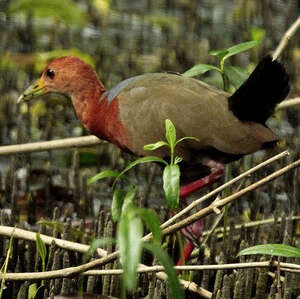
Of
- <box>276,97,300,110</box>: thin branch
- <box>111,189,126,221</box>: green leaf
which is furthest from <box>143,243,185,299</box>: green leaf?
<box>276,97,300,110</box>: thin branch

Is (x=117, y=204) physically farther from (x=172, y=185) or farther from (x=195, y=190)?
(x=195, y=190)

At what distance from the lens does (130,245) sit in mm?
2295

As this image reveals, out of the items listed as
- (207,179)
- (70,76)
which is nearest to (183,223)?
(207,179)

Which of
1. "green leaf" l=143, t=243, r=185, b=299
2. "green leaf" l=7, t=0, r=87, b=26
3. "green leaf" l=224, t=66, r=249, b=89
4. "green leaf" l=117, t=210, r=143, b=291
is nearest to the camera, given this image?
"green leaf" l=117, t=210, r=143, b=291

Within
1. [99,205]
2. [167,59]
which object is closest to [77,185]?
[99,205]

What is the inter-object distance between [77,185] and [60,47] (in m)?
2.56

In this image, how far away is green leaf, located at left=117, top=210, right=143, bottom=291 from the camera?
2248 millimetres

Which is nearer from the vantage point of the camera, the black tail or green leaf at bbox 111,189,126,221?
green leaf at bbox 111,189,126,221

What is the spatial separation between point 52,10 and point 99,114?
12.5 feet

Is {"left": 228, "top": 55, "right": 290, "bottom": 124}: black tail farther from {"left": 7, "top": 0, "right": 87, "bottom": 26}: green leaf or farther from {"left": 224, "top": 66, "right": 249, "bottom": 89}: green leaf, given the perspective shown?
{"left": 7, "top": 0, "right": 87, "bottom": 26}: green leaf

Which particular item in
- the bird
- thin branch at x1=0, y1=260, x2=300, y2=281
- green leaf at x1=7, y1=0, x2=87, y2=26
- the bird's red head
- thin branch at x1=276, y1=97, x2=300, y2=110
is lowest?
thin branch at x1=0, y1=260, x2=300, y2=281

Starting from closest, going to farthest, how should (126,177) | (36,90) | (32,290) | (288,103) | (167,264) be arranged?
(167,264) < (126,177) < (32,290) < (36,90) < (288,103)

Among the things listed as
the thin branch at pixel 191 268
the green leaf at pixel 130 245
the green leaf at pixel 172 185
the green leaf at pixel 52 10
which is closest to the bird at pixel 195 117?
the thin branch at pixel 191 268

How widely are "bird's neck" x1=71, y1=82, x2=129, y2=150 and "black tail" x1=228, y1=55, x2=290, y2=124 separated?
17.1 inches
